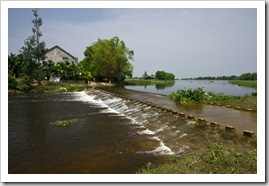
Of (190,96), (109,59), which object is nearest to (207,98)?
(190,96)

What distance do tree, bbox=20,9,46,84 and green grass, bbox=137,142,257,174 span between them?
27.8 metres

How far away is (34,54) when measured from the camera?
30781 millimetres

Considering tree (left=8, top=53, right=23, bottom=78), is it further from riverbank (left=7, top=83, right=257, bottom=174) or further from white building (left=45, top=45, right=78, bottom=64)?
riverbank (left=7, top=83, right=257, bottom=174)

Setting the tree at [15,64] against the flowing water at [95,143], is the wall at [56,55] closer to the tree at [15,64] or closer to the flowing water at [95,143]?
the tree at [15,64]

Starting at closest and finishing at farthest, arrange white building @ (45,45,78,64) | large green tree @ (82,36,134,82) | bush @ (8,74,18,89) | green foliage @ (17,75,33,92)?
bush @ (8,74,18,89), green foliage @ (17,75,33,92), large green tree @ (82,36,134,82), white building @ (45,45,78,64)

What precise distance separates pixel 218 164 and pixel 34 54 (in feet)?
100

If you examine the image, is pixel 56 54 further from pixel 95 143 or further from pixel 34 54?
pixel 95 143

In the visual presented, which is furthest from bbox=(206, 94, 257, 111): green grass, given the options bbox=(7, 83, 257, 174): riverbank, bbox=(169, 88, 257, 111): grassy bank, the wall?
the wall

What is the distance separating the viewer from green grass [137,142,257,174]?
4480 mm

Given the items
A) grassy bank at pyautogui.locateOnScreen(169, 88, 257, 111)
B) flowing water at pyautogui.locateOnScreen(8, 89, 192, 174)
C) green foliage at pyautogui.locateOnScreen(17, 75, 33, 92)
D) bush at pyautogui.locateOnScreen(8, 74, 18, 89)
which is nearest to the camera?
flowing water at pyautogui.locateOnScreen(8, 89, 192, 174)

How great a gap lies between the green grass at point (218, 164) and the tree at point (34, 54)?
91.2 feet

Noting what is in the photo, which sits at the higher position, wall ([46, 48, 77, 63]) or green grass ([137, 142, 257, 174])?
wall ([46, 48, 77, 63])

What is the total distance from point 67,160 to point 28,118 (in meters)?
7.29

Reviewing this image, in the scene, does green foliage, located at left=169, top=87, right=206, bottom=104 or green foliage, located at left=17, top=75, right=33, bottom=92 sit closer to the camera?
green foliage, located at left=169, top=87, right=206, bottom=104
